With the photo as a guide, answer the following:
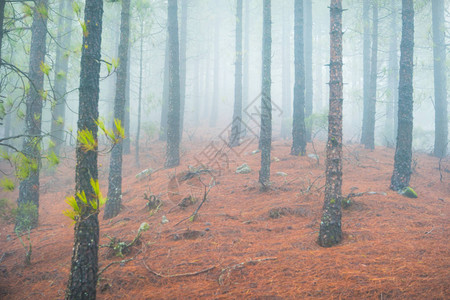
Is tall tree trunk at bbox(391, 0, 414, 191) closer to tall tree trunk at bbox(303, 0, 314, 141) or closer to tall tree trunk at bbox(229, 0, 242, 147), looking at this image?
tall tree trunk at bbox(303, 0, 314, 141)

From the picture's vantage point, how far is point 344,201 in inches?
216

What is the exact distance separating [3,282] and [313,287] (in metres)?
4.65

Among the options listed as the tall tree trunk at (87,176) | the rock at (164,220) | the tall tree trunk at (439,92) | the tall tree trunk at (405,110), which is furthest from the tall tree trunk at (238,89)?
the tall tree trunk at (87,176)

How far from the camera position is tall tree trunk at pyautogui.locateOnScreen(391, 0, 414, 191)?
6.68 m

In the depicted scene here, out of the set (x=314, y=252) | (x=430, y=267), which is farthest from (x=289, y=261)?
(x=430, y=267)

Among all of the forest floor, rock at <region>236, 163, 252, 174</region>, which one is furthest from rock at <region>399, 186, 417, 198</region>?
rock at <region>236, 163, 252, 174</region>

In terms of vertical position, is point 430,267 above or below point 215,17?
below

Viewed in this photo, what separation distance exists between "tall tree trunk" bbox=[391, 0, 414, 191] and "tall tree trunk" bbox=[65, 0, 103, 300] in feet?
23.7

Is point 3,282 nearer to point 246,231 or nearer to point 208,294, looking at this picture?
point 208,294

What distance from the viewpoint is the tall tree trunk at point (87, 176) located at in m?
2.85

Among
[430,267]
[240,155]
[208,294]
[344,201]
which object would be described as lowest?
[208,294]

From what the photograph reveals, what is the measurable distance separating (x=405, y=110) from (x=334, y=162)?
15.0 feet

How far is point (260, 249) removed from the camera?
12.9 ft

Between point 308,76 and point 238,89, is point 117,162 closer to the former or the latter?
point 238,89
